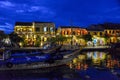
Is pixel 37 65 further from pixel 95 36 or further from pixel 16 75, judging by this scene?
pixel 95 36

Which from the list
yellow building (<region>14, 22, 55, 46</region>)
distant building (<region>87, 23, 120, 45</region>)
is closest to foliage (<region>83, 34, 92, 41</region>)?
distant building (<region>87, 23, 120, 45</region>)

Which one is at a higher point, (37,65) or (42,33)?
(42,33)

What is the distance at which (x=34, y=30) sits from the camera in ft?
375

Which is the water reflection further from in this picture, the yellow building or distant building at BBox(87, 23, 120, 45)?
distant building at BBox(87, 23, 120, 45)

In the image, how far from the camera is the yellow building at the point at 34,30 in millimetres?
113625

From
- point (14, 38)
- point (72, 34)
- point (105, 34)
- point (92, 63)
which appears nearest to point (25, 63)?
point (92, 63)

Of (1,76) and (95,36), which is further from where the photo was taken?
(95,36)

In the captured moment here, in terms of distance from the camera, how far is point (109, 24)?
129750 mm

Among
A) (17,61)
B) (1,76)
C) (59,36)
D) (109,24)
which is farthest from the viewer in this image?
(109,24)

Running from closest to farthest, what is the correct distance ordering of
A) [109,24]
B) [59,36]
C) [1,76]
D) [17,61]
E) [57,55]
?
[1,76] < [17,61] < [57,55] < [59,36] < [109,24]

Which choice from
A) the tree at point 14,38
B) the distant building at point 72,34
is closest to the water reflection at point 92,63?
the tree at point 14,38

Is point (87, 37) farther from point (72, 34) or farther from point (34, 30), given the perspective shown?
point (34, 30)

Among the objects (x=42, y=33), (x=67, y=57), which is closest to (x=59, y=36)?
(x=42, y=33)

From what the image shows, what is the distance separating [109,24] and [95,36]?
10.9 meters
